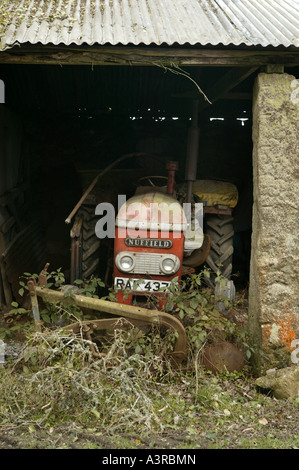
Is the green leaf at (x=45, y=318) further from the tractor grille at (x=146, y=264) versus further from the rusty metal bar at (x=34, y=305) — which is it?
the tractor grille at (x=146, y=264)

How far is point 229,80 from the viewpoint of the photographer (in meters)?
5.76

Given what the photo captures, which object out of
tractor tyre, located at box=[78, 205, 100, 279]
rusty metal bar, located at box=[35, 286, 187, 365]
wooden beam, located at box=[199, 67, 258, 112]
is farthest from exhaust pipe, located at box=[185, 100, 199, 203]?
rusty metal bar, located at box=[35, 286, 187, 365]

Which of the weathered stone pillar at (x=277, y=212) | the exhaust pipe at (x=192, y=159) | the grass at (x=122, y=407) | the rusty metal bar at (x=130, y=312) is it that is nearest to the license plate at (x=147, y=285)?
the rusty metal bar at (x=130, y=312)

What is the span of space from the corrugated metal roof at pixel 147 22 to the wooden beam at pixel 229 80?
0.39 metres

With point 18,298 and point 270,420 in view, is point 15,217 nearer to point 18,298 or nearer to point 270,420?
point 18,298

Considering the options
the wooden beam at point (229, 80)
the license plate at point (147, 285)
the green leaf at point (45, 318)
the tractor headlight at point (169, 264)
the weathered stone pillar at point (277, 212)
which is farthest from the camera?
the wooden beam at point (229, 80)

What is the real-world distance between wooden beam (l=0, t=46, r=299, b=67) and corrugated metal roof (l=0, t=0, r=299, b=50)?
4.0 inches

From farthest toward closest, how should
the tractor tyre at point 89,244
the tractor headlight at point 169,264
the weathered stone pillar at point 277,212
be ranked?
the tractor tyre at point 89,244, the tractor headlight at point 169,264, the weathered stone pillar at point 277,212

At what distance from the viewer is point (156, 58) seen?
484cm

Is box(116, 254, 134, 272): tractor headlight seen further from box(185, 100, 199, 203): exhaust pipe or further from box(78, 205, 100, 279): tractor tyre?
box(185, 100, 199, 203): exhaust pipe

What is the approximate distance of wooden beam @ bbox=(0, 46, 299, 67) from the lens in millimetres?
4793

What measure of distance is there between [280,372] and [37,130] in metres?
5.70

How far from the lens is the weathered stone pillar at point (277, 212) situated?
4711mm

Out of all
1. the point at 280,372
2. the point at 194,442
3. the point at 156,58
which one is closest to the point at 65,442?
the point at 194,442
